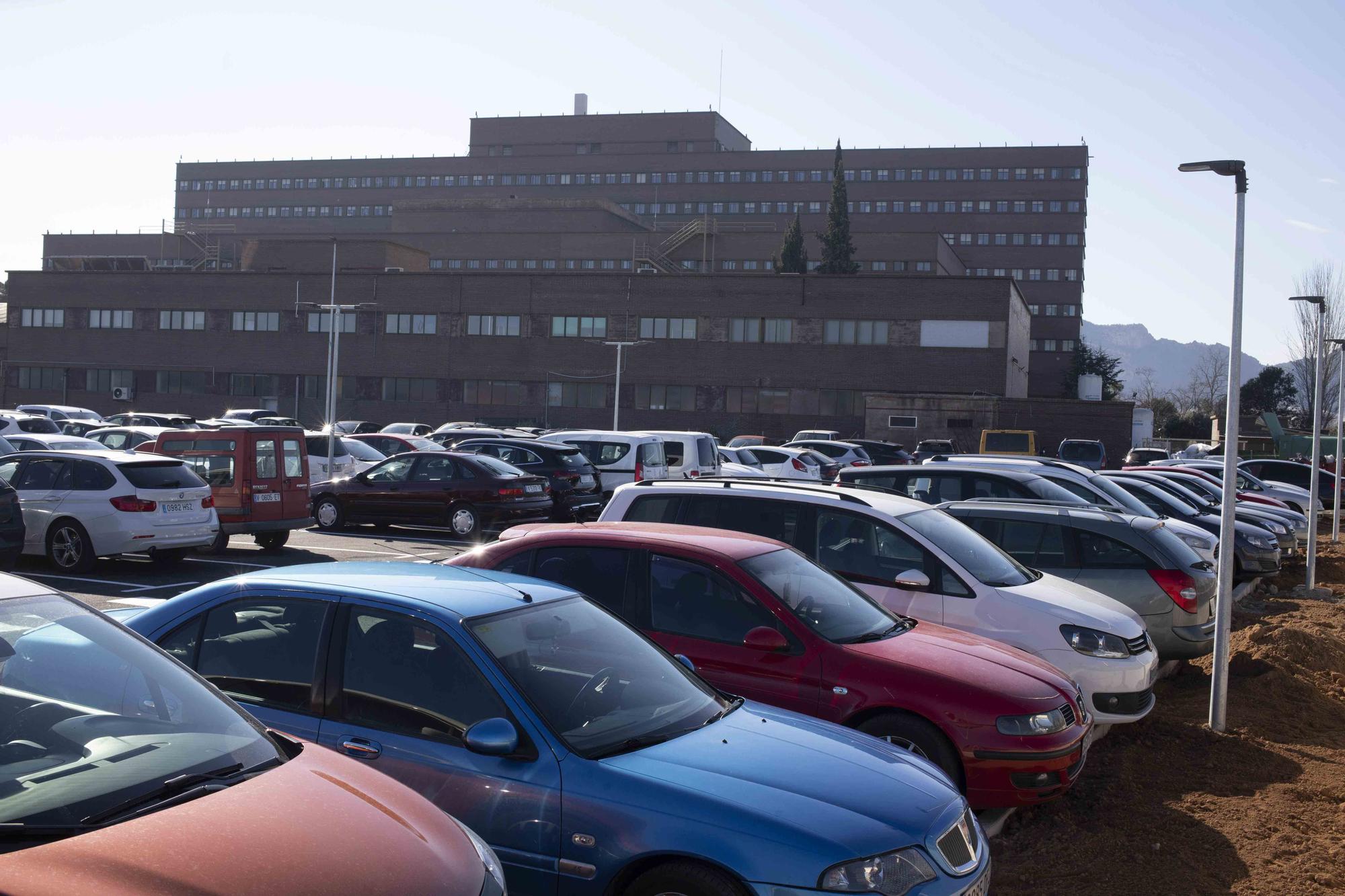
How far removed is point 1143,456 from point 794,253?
38.6 meters

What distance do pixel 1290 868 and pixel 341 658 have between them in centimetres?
475

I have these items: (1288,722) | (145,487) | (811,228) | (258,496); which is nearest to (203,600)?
(1288,722)

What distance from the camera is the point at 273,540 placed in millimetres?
17203

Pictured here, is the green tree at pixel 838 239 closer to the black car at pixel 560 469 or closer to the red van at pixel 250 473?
the black car at pixel 560 469

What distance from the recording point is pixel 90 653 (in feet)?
12.0

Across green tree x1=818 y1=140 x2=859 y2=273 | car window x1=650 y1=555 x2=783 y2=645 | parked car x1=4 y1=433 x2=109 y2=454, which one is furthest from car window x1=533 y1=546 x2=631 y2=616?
→ green tree x1=818 y1=140 x2=859 y2=273

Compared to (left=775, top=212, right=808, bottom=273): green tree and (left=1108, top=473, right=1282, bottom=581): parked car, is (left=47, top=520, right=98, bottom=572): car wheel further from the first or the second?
(left=775, top=212, right=808, bottom=273): green tree

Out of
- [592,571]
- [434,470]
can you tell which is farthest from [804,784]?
[434,470]

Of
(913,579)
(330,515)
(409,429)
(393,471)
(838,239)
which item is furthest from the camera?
(838,239)

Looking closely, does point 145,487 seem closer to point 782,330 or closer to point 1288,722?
point 1288,722

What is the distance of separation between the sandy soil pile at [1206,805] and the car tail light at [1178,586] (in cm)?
78

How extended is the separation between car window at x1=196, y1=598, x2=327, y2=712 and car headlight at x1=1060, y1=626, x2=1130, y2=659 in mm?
5256

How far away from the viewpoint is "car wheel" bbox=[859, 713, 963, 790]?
5984 millimetres

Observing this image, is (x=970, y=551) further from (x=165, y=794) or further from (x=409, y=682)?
(x=165, y=794)
